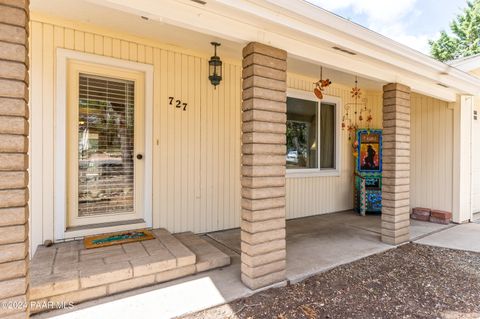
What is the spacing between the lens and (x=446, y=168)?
5359mm

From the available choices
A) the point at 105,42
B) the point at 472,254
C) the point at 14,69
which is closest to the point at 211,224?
the point at 105,42

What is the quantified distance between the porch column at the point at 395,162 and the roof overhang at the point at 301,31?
0.29 m

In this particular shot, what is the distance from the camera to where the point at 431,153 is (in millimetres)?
5582

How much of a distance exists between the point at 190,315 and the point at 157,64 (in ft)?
10.1

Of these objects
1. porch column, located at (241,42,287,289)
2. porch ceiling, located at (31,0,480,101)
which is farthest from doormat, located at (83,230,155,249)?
porch ceiling, located at (31,0,480,101)

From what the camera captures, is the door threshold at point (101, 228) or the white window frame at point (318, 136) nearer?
the door threshold at point (101, 228)

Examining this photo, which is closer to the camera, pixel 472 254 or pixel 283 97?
pixel 283 97

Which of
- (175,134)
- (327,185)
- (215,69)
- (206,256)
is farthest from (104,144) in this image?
(327,185)

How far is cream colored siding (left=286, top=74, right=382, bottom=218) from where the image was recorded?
538cm

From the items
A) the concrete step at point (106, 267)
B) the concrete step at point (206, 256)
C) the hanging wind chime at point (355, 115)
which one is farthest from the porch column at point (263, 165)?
the hanging wind chime at point (355, 115)

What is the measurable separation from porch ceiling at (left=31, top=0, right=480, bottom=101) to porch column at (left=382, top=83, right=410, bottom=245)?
298 mm

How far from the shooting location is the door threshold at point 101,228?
337 centimetres

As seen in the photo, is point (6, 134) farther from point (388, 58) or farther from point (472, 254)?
point (472, 254)

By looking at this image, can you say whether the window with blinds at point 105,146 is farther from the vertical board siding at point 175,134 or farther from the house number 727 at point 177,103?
the house number 727 at point 177,103
